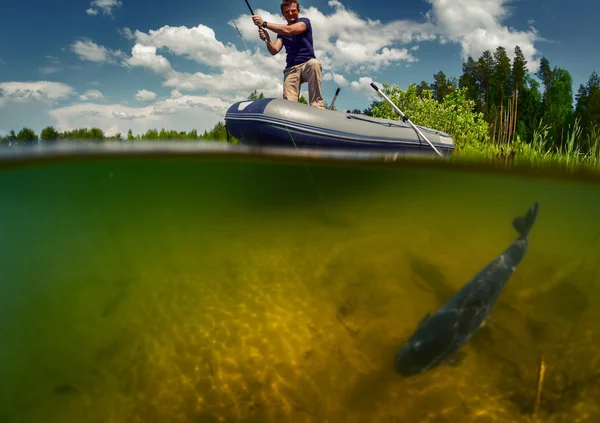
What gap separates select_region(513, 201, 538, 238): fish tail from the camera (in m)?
4.27

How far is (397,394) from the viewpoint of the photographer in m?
3.63

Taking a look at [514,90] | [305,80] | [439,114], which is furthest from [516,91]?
[305,80]

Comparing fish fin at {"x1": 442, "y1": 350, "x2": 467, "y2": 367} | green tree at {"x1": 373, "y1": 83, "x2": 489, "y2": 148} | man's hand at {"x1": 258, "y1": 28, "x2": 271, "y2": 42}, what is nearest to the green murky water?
fish fin at {"x1": 442, "y1": 350, "x2": 467, "y2": 367}

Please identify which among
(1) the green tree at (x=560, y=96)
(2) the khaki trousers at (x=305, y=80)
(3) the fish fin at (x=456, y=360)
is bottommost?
(3) the fish fin at (x=456, y=360)

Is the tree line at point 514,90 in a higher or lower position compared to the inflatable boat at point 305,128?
higher

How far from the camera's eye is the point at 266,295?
17.3 feet

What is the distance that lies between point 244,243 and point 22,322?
12.6 feet

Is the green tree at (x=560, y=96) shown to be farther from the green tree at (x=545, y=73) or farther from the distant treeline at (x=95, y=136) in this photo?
the distant treeline at (x=95, y=136)

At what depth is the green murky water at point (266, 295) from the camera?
148 inches

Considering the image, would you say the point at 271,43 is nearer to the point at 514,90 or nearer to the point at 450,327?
the point at 450,327

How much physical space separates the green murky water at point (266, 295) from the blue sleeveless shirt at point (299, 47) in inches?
96.7

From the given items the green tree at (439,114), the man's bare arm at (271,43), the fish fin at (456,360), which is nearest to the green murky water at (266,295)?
the fish fin at (456,360)

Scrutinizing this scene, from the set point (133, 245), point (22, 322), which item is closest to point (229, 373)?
point (22, 322)

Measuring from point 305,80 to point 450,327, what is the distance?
6.98 metres
